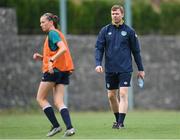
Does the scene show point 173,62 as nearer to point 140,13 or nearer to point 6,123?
point 140,13

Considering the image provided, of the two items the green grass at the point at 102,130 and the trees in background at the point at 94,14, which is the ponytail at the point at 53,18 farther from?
the trees in background at the point at 94,14

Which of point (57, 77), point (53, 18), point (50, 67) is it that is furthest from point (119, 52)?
point (50, 67)

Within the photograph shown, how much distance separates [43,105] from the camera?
1503 cm

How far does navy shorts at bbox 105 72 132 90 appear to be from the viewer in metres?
16.1

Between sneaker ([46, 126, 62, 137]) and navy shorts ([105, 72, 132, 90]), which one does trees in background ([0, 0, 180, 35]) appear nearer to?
navy shorts ([105, 72, 132, 90])

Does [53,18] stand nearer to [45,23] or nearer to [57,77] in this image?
[45,23]

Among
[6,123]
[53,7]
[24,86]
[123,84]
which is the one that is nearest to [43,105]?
[123,84]

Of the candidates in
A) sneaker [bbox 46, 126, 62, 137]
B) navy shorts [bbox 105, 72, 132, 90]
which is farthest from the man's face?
sneaker [bbox 46, 126, 62, 137]

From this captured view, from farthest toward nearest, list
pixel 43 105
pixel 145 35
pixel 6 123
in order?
pixel 145 35 < pixel 6 123 < pixel 43 105

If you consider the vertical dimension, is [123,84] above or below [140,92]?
above

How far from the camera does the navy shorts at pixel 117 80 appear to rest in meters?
16.1

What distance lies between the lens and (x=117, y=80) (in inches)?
645

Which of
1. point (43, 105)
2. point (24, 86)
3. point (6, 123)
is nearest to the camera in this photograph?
point (43, 105)

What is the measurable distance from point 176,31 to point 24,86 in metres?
6.02
